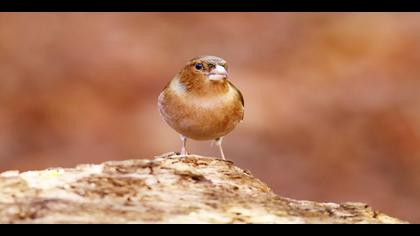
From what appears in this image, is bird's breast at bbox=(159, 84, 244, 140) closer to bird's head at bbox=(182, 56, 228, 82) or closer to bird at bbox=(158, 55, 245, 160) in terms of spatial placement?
bird at bbox=(158, 55, 245, 160)

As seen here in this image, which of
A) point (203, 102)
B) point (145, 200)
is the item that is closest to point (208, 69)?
point (203, 102)

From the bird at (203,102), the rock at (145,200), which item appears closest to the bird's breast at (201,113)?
the bird at (203,102)

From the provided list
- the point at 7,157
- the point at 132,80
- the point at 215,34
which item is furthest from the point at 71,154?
the point at 215,34

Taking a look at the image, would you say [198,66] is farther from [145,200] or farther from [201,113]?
[145,200]

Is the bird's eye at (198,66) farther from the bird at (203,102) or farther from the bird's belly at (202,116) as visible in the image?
the bird's belly at (202,116)

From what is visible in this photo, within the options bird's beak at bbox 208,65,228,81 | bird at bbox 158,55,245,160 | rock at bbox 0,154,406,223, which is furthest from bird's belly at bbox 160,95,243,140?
rock at bbox 0,154,406,223

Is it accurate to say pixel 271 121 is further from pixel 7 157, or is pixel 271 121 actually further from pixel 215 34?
pixel 7 157
